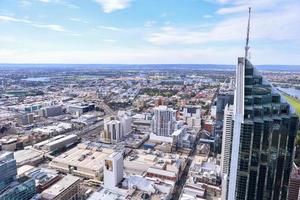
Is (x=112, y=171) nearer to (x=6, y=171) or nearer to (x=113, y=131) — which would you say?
(x=6, y=171)

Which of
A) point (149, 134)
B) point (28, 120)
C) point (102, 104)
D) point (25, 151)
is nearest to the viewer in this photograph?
point (25, 151)

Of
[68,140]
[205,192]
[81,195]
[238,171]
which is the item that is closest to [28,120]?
[68,140]

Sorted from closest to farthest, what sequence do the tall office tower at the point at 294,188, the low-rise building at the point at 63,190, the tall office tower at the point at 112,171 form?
the tall office tower at the point at 294,188, the low-rise building at the point at 63,190, the tall office tower at the point at 112,171

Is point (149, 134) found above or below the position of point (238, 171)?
below

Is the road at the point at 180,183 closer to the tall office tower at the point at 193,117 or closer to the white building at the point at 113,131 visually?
the tall office tower at the point at 193,117

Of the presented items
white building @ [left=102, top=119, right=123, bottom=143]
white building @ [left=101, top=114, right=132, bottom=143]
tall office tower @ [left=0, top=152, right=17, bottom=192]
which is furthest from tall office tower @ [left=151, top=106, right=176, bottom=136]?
tall office tower @ [left=0, top=152, right=17, bottom=192]

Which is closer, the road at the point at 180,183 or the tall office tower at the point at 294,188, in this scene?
the tall office tower at the point at 294,188

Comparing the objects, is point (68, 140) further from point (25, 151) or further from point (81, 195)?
point (81, 195)

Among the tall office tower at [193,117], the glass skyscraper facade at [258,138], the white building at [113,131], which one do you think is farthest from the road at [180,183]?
the glass skyscraper facade at [258,138]

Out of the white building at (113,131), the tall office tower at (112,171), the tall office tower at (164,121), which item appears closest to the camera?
the tall office tower at (112,171)
